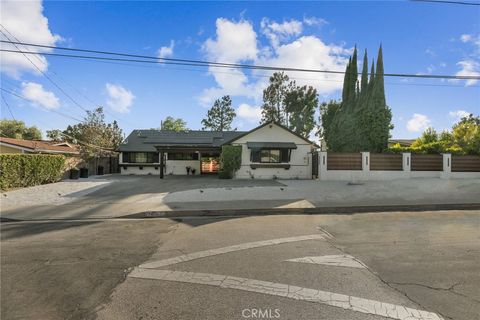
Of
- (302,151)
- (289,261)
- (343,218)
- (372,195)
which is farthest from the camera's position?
(302,151)

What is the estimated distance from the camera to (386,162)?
1944 cm

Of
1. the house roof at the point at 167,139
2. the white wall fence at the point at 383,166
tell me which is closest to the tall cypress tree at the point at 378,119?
the white wall fence at the point at 383,166

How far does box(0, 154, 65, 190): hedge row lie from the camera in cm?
1559

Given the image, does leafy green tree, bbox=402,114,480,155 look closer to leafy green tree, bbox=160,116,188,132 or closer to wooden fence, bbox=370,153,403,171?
wooden fence, bbox=370,153,403,171

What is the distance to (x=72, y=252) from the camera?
5371mm

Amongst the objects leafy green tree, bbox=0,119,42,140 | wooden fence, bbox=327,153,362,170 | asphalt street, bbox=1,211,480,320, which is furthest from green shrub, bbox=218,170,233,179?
leafy green tree, bbox=0,119,42,140

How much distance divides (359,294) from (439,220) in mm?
6014

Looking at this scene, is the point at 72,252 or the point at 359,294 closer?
the point at 359,294

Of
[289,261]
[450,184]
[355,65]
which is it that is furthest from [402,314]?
[355,65]

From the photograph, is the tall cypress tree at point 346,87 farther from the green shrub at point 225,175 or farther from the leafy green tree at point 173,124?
the leafy green tree at point 173,124

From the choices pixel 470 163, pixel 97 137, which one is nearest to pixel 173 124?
pixel 97 137

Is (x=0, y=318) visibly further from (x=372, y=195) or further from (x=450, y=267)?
(x=372, y=195)

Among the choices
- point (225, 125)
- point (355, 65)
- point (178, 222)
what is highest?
point (355, 65)

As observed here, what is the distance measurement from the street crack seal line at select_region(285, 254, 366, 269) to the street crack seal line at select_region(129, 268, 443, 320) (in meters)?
1.03
